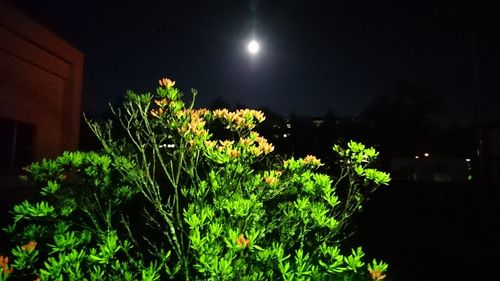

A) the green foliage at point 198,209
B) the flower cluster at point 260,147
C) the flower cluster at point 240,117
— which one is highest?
the flower cluster at point 240,117

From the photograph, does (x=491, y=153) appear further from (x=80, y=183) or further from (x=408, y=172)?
(x=408, y=172)

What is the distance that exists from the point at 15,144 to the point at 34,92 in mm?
1426

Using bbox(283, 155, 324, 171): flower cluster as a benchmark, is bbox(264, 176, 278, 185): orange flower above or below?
below

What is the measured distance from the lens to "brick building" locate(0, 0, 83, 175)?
8.44 meters

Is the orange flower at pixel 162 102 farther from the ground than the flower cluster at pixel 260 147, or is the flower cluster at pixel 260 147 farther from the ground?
the orange flower at pixel 162 102

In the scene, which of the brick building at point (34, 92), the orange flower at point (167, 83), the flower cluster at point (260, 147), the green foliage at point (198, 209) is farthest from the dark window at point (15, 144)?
the flower cluster at point (260, 147)

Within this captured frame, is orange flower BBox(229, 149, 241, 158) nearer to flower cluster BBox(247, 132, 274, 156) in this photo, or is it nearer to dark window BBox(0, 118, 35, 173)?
flower cluster BBox(247, 132, 274, 156)

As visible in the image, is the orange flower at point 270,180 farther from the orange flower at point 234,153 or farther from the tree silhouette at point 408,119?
the tree silhouette at point 408,119

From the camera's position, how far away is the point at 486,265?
7.29m

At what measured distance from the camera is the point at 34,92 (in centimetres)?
937

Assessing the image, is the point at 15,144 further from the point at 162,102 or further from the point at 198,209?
the point at 198,209

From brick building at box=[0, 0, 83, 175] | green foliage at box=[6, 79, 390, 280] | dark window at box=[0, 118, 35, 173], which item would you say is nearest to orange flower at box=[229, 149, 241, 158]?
green foliage at box=[6, 79, 390, 280]

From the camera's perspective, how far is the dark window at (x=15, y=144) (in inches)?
347

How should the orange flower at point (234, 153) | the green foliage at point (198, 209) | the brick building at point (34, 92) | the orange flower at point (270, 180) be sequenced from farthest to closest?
the brick building at point (34, 92), the orange flower at point (270, 180), the orange flower at point (234, 153), the green foliage at point (198, 209)
